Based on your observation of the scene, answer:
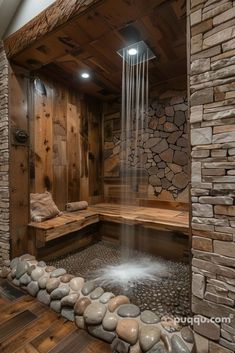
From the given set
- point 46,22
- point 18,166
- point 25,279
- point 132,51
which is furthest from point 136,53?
point 25,279

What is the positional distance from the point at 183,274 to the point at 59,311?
4.28ft

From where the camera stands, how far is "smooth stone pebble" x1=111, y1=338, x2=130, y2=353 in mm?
1269

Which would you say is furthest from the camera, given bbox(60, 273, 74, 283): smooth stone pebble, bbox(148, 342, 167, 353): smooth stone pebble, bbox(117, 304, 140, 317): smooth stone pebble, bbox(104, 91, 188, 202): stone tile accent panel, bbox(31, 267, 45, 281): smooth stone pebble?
bbox(104, 91, 188, 202): stone tile accent panel

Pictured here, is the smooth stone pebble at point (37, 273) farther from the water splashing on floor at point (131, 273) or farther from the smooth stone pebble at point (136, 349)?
the smooth stone pebble at point (136, 349)

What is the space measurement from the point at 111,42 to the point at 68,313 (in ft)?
A: 8.63

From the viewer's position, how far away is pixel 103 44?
2246mm

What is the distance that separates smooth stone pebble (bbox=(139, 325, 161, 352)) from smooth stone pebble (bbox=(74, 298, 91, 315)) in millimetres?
461

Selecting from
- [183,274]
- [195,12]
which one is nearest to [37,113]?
[195,12]

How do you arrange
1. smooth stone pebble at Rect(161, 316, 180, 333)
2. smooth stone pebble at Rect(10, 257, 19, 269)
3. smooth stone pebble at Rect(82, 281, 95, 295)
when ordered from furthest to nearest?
smooth stone pebble at Rect(10, 257, 19, 269) → smooth stone pebble at Rect(82, 281, 95, 295) → smooth stone pebble at Rect(161, 316, 180, 333)

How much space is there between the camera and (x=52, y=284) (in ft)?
5.82

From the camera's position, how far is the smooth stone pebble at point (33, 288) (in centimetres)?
185

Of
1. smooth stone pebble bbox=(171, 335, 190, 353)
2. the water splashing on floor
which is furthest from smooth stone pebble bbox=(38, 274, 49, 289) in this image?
smooth stone pebble bbox=(171, 335, 190, 353)

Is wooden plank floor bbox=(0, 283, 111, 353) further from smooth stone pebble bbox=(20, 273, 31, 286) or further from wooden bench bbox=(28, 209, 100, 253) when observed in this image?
wooden bench bbox=(28, 209, 100, 253)

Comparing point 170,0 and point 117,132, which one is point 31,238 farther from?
point 170,0
